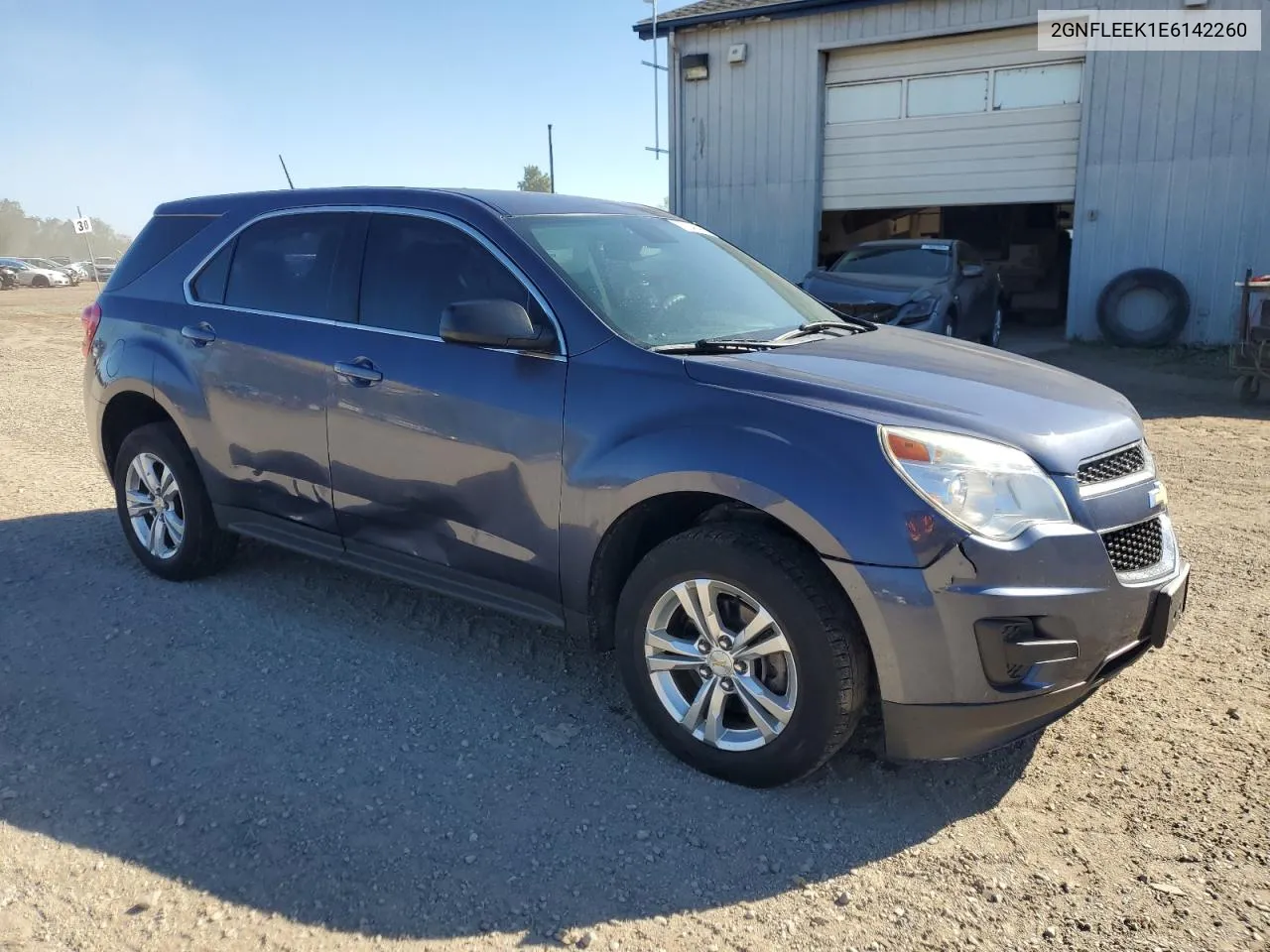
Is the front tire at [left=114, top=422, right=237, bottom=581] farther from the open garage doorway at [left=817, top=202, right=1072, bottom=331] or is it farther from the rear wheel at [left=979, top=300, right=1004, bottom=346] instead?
the open garage doorway at [left=817, top=202, right=1072, bottom=331]

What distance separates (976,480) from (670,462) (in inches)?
35.3

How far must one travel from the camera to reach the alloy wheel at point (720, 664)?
2.96 m

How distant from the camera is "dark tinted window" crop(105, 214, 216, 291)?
15.6 feet

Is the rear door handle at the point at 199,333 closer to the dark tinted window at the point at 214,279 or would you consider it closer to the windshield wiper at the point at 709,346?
the dark tinted window at the point at 214,279

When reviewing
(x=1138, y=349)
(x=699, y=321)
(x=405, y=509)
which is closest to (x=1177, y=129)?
(x=1138, y=349)

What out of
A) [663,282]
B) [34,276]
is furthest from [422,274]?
[34,276]

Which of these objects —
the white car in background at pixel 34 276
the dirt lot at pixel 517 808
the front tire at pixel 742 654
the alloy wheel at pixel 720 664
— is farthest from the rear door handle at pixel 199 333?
the white car in background at pixel 34 276

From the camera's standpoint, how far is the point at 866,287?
423 inches

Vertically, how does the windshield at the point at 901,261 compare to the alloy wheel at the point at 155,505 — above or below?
above

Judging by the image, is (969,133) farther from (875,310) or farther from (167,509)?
(167,509)

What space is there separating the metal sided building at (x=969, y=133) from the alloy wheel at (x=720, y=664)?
42.5 feet

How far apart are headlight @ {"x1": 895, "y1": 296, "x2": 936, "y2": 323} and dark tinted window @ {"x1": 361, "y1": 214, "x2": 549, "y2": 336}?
7.38m

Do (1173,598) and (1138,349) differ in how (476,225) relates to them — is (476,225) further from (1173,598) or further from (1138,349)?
(1138,349)

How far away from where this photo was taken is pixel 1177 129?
1317 cm
